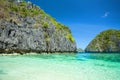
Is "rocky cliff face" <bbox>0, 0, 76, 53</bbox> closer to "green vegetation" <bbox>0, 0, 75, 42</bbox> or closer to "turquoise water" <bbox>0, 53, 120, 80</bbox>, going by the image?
"green vegetation" <bbox>0, 0, 75, 42</bbox>

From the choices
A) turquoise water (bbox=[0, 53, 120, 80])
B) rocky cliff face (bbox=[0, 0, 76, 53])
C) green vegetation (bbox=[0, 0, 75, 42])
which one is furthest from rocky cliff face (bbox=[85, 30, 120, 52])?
turquoise water (bbox=[0, 53, 120, 80])

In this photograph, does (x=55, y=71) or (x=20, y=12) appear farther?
(x=20, y=12)

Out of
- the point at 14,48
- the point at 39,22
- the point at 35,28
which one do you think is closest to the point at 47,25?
the point at 39,22

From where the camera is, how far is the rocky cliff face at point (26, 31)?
44853mm

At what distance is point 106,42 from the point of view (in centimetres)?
15650

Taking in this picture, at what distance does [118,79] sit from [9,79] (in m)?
7.99

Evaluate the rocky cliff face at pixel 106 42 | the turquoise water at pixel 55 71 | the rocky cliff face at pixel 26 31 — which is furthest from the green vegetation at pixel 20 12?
the rocky cliff face at pixel 106 42

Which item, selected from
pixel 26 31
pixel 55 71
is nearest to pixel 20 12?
pixel 26 31

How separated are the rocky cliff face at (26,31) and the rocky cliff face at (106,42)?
85.5 metres

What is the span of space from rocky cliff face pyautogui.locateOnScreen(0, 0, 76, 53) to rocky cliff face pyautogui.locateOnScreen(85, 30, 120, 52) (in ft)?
280

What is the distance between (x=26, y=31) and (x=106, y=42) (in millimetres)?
117238

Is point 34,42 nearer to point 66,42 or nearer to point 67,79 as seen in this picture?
point 66,42

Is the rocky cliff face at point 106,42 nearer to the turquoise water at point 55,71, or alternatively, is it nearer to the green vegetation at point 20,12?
the green vegetation at point 20,12

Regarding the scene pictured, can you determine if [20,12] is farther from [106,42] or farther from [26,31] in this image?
[106,42]
